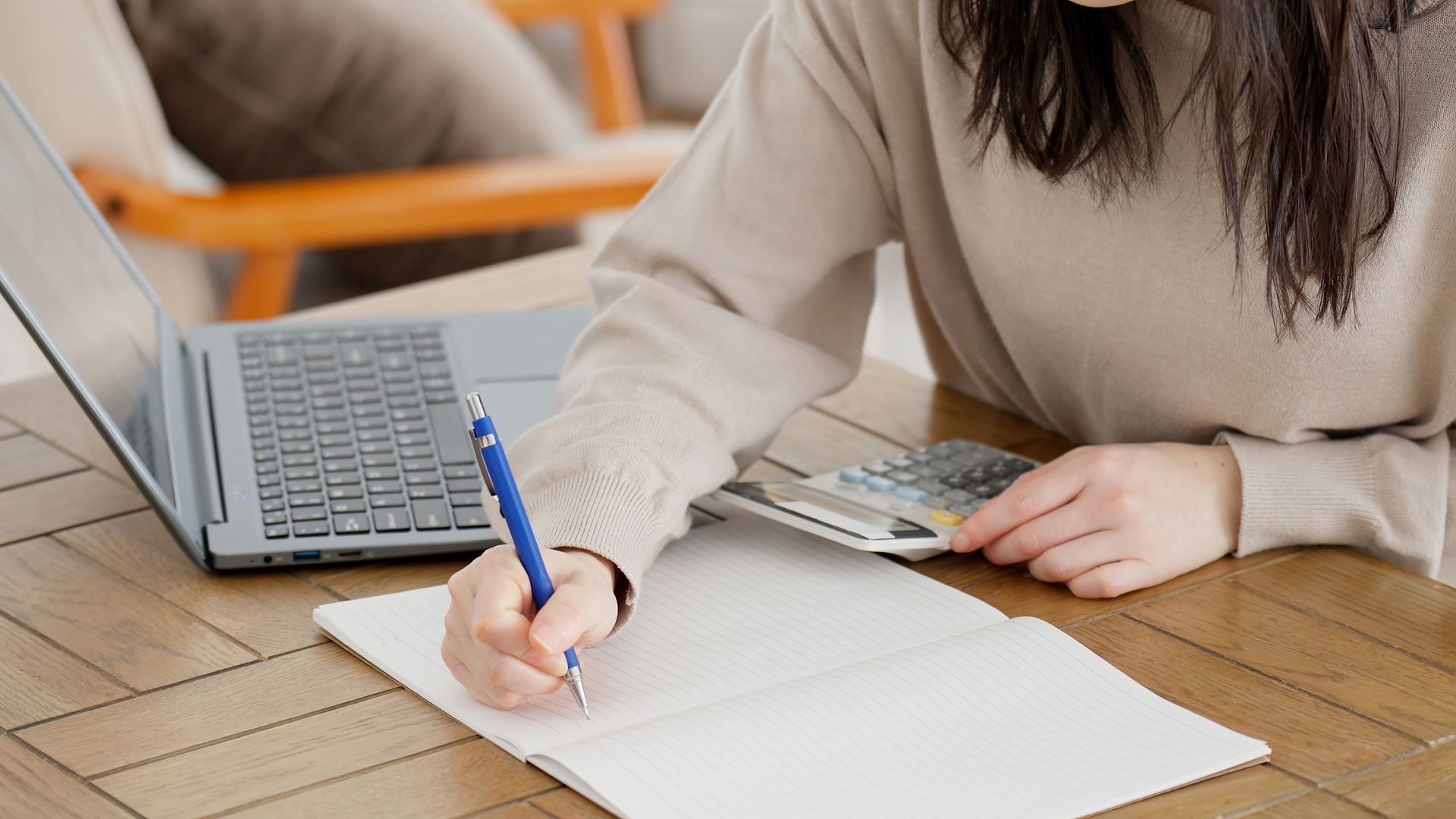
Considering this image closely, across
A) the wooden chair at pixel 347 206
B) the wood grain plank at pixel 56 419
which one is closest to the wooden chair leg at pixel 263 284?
the wooden chair at pixel 347 206

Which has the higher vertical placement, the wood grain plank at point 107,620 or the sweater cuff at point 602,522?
the sweater cuff at point 602,522

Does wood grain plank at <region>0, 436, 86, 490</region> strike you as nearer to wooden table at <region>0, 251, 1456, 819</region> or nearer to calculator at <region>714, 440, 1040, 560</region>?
wooden table at <region>0, 251, 1456, 819</region>

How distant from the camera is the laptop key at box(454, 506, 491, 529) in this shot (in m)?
0.76

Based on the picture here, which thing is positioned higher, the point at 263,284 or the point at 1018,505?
the point at 1018,505

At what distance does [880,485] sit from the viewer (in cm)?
78

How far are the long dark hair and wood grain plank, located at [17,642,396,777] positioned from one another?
0.43 metres

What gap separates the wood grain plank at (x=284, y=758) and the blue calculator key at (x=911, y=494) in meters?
0.27

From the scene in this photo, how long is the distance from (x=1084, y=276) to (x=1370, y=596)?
220mm

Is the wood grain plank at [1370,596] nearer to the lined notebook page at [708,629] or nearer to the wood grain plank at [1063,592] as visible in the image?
the wood grain plank at [1063,592]

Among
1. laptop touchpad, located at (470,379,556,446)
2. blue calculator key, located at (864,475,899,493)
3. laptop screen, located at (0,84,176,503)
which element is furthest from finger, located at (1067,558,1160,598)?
laptop screen, located at (0,84,176,503)

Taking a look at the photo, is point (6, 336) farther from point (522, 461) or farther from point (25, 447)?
point (522, 461)

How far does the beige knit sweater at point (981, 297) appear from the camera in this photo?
734mm

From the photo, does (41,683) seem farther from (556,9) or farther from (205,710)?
(556,9)

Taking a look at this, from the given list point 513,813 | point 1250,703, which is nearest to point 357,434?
point 513,813
